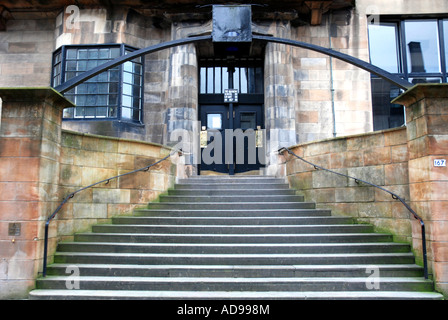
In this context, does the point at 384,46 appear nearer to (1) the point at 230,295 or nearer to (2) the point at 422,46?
(2) the point at 422,46

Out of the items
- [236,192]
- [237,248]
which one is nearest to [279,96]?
[236,192]

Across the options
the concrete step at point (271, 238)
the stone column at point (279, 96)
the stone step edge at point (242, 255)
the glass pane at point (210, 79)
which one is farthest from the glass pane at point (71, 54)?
the concrete step at point (271, 238)

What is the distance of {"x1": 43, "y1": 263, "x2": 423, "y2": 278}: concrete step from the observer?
18.9 ft

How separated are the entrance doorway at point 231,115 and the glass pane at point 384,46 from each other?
12.8 feet

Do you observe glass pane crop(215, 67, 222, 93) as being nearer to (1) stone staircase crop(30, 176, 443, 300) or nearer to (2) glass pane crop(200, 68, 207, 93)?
(2) glass pane crop(200, 68, 207, 93)

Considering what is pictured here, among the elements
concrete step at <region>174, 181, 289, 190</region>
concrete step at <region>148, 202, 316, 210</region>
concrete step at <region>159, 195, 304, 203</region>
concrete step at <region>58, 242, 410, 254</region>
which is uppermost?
concrete step at <region>174, 181, 289, 190</region>

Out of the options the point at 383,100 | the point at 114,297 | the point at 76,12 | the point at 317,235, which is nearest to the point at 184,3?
the point at 76,12

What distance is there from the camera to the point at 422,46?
Answer: 12000mm

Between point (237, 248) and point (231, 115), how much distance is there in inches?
247

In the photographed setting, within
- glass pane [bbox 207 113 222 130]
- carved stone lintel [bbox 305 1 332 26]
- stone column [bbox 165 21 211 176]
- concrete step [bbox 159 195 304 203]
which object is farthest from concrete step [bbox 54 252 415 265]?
carved stone lintel [bbox 305 1 332 26]

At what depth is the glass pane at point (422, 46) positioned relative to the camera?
39.1 ft

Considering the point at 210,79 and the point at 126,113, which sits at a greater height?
the point at 210,79

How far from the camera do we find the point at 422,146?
5930 mm
